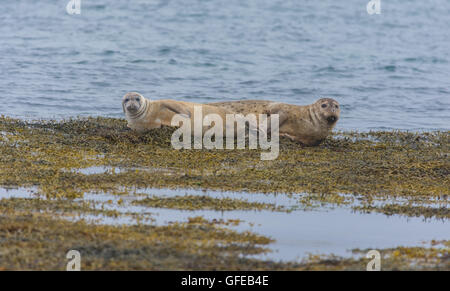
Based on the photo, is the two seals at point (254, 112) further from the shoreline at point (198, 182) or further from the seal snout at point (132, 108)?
the shoreline at point (198, 182)

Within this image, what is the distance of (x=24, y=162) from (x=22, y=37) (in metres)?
17.1

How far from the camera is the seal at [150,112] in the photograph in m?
10.5

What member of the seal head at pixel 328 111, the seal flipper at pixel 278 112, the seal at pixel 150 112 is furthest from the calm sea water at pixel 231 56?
the seal at pixel 150 112

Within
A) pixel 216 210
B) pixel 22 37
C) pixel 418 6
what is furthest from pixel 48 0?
pixel 216 210

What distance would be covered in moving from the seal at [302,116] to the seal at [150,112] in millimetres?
752

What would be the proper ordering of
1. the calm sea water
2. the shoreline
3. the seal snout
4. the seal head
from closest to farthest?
the shoreline → the seal snout → the seal head → the calm sea water

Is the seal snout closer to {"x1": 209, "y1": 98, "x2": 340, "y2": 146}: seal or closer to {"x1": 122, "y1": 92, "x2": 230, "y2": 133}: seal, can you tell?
{"x1": 122, "y1": 92, "x2": 230, "y2": 133}: seal

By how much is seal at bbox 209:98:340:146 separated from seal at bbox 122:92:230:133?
0.75m

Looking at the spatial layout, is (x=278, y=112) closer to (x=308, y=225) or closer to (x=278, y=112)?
(x=278, y=112)

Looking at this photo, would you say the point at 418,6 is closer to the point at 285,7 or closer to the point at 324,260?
the point at 285,7

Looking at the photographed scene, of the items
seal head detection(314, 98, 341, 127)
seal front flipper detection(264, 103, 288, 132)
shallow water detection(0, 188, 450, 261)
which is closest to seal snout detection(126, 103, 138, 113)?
seal front flipper detection(264, 103, 288, 132)

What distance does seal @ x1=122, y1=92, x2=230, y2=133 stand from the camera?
1046 cm

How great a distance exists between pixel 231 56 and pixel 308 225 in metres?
17.0

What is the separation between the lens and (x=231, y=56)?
2294 cm
